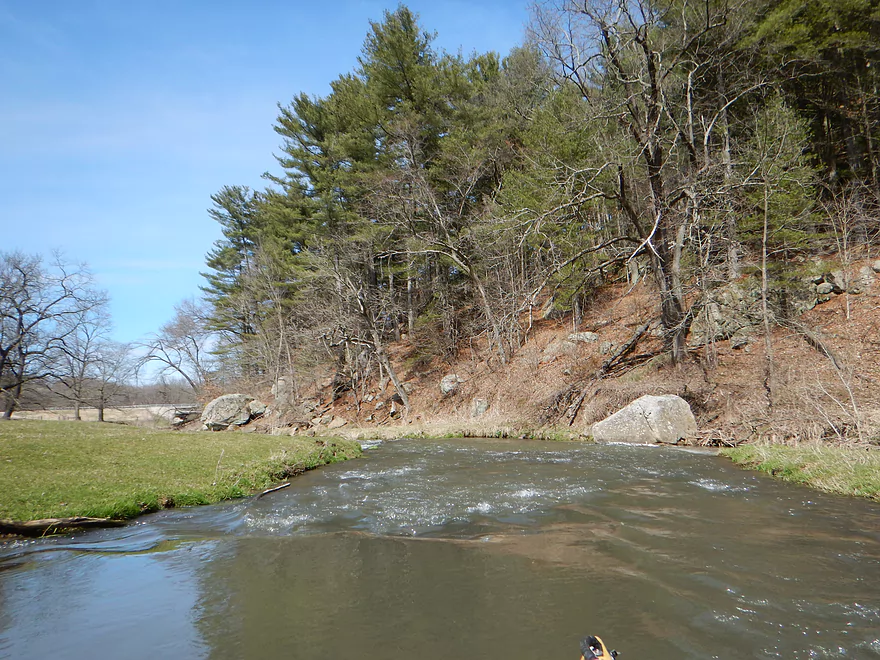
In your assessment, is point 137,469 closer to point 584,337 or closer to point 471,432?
point 471,432

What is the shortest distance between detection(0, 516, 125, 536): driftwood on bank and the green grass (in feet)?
0.40

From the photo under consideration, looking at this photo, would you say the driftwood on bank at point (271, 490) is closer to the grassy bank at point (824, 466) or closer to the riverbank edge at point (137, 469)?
the riverbank edge at point (137, 469)

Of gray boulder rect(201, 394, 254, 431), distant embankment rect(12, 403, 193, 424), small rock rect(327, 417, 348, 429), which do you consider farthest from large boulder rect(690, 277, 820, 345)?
distant embankment rect(12, 403, 193, 424)

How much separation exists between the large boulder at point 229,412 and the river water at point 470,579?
20600 mm

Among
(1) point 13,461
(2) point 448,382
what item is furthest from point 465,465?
(2) point 448,382

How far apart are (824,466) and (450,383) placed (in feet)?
52.7

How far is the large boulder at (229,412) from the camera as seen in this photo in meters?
26.1

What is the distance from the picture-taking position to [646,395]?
13.8 metres

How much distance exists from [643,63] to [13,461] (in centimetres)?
1958

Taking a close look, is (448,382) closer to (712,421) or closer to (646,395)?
(646,395)

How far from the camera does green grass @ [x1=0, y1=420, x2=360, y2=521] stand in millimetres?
6688

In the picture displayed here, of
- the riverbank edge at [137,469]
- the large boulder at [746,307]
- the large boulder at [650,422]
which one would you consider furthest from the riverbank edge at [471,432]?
the large boulder at [746,307]

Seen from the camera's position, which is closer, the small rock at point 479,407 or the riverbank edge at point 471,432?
the riverbank edge at point 471,432

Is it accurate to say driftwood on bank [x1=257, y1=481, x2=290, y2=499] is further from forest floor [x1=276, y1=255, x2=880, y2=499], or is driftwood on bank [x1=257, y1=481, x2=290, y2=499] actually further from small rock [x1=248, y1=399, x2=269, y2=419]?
small rock [x1=248, y1=399, x2=269, y2=419]
